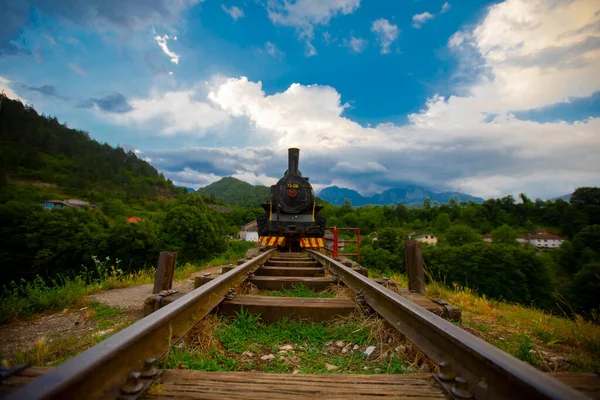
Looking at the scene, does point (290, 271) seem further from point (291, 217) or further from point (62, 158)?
point (62, 158)

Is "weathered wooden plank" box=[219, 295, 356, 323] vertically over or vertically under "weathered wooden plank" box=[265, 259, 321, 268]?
over

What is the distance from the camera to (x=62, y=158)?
99875mm

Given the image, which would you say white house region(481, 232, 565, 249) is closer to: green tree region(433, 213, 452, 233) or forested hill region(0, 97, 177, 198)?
green tree region(433, 213, 452, 233)

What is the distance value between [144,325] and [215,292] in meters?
1.11

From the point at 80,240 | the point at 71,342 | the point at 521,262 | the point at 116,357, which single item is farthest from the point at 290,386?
the point at 521,262

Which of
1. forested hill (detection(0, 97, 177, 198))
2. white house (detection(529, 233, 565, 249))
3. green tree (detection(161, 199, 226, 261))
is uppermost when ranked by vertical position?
forested hill (detection(0, 97, 177, 198))

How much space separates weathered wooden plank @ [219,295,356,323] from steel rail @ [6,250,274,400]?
42 cm

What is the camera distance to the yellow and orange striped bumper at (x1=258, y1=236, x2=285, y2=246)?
10.4 meters

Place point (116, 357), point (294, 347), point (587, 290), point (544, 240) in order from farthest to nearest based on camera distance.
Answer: point (544, 240)
point (587, 290)
point (294, 347)
point (116, 357)

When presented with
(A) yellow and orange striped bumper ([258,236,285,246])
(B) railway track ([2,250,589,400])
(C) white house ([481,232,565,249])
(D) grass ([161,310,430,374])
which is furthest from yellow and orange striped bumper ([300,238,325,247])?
(C) white house ([481,232,565,249])

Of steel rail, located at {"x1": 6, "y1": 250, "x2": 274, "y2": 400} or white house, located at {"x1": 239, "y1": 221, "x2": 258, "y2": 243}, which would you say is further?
white house, located at {"x1": 239, "y1": 221, "x2": 258, "y2": 243}

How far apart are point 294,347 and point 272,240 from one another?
8460 mm

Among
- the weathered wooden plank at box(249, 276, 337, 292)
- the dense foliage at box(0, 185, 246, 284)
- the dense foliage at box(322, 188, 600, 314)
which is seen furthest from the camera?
the dense foliage at box(322, 188, 600, 314)

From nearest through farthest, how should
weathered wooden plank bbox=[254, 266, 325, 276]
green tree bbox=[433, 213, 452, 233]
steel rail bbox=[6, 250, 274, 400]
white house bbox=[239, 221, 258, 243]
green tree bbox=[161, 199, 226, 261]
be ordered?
steel rail bbox=[6, 250, 274, 400], weathered wooden plank bbox=[254, 266, 325, 276], green tree bbox=[161, 199, 226, 261], white house bbox=[239, 221, 258, 243], green tree bbox=[433, 213, 452, 233]
